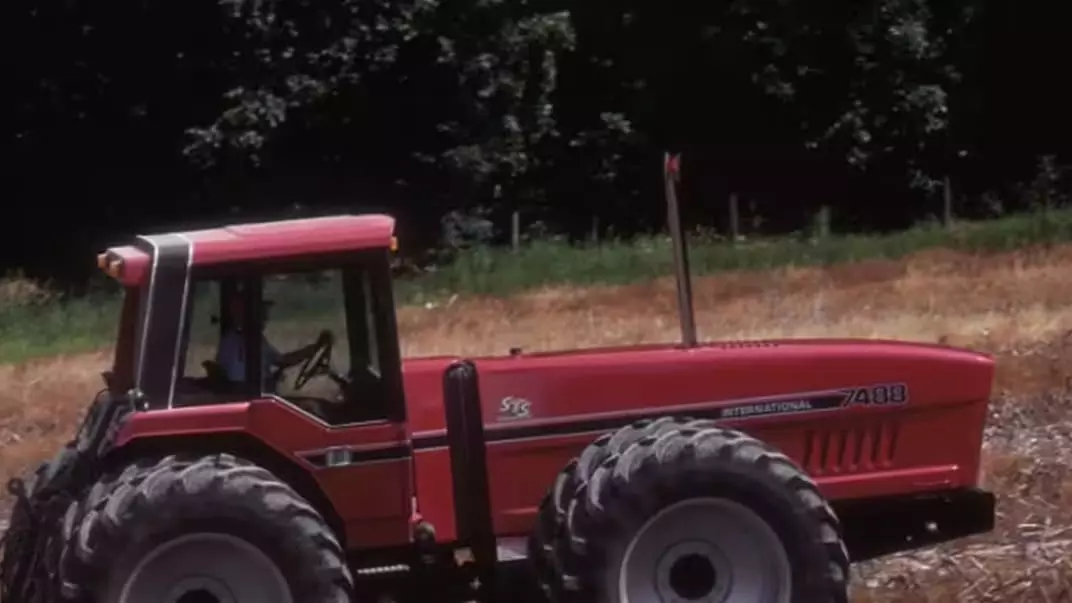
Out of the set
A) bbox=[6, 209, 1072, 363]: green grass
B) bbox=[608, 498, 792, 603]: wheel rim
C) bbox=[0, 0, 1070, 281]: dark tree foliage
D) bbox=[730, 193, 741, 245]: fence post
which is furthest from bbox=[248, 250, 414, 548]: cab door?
bbox=[730, 193, 741, 245]: fence post

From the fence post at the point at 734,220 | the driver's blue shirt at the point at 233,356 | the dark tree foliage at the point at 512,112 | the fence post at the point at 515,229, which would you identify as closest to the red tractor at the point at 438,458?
the driver's blue shirt at the point at 233,356

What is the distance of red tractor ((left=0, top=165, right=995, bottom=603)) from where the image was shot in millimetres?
8078

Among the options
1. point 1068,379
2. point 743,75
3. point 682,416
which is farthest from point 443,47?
point 682,416

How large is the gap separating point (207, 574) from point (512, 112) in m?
28.9

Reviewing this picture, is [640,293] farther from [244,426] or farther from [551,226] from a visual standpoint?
[244,426]

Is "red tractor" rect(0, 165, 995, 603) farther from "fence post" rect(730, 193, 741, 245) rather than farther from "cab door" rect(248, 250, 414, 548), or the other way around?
"fence post" rect(730, 193, 741, 245)

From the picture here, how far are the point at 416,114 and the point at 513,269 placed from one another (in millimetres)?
5857

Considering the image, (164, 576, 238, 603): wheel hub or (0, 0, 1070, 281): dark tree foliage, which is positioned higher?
(0, 0, 1070, 281): dark tree foliage

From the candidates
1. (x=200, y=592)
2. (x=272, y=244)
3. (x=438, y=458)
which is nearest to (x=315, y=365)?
(x=272, y=244)

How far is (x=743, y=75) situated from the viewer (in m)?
39.9

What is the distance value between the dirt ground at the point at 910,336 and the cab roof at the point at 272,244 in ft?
9.54

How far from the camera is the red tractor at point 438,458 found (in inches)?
318

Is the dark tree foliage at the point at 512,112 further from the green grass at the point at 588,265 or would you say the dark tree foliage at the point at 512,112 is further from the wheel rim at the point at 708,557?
the wheel rim at the point at 708,557

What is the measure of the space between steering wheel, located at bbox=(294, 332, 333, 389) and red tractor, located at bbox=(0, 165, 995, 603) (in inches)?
0.4
